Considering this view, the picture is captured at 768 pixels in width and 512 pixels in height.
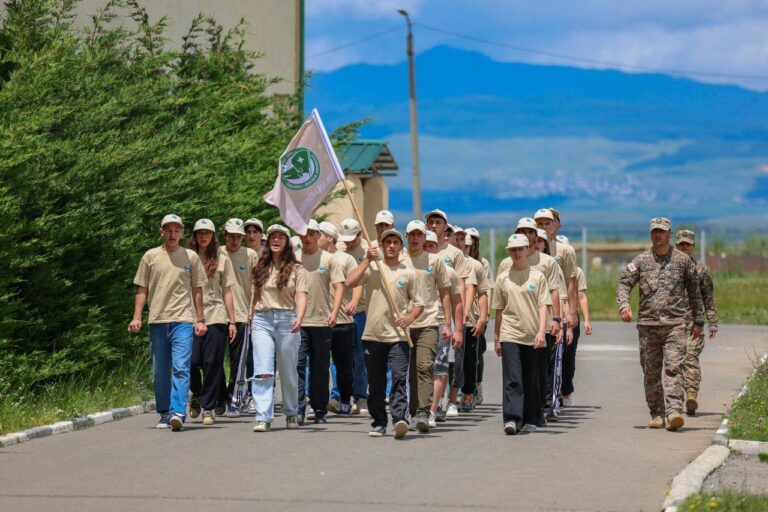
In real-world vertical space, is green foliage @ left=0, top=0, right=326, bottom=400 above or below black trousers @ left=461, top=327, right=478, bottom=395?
above

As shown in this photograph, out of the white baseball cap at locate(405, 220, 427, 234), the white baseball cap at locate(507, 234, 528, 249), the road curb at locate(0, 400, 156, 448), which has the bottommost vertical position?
the road curb at locate(0, 400, 156, 448)

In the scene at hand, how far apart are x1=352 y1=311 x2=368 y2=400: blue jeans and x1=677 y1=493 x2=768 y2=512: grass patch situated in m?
6.92

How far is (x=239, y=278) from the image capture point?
1622 centimetres

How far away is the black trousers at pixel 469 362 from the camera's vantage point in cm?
1659

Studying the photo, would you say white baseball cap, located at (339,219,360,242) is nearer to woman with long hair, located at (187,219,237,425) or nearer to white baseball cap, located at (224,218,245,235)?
white baseball cap, located at (224,218,245,235)

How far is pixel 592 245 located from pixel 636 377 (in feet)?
232

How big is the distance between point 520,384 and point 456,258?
188 centimetres

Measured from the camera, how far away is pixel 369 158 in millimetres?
41812

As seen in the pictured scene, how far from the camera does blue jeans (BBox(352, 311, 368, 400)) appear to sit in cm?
1670

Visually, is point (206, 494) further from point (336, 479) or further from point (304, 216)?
point (304, 216)

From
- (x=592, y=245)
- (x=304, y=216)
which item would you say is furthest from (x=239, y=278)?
(x=592, y=245)

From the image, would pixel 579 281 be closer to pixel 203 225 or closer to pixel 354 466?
pixel 203 225

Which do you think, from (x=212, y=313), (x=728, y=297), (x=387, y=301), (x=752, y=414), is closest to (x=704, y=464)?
(x=752, y=414)

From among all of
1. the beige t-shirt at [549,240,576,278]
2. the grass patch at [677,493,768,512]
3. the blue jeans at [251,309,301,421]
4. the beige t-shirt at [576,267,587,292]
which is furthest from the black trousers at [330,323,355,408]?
the grass patch at [677,493,768,512]
